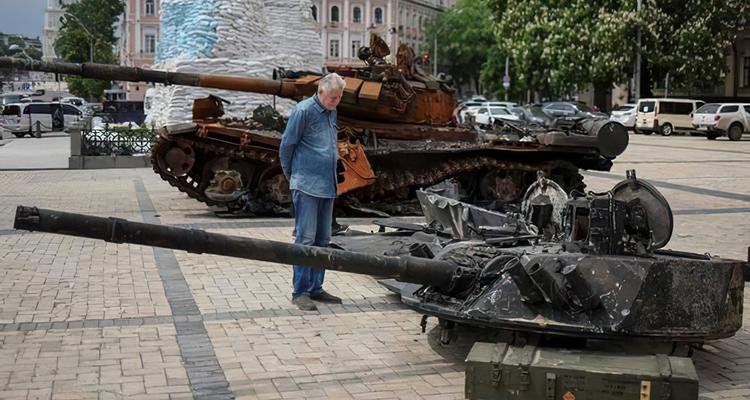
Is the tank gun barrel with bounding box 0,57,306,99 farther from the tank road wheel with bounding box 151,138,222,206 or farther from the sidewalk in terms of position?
the sidewalk

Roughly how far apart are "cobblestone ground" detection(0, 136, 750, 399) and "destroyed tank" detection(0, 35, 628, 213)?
171 centimetres

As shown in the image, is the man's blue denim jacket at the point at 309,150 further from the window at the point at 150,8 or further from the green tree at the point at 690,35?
the window at the point at 150,8

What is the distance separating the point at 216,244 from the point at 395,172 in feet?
30.4

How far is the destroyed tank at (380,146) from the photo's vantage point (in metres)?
13.2

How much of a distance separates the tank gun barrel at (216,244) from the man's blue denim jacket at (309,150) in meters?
1.91

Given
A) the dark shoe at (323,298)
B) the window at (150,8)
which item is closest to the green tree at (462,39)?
the window at (150,8)

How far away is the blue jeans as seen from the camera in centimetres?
754

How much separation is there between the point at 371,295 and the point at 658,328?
3137 mm

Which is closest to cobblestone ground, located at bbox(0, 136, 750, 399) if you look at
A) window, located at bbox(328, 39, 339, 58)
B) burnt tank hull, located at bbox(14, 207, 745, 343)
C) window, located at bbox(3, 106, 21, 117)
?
burnt tank hull, located at bbox(14, 207, 745, 343)

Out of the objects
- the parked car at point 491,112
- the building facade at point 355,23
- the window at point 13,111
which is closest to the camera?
the window at point 13,111

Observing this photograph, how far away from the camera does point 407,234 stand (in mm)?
9320

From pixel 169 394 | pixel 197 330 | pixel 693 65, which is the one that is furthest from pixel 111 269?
pixel 693 65

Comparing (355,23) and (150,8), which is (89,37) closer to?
(150,8)

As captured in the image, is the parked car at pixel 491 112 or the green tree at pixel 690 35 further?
the green tree at pixel 690 35
